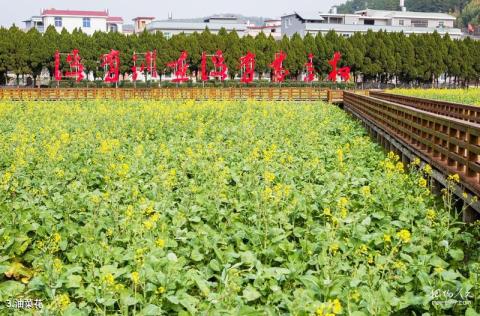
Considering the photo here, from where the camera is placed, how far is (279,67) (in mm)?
57156

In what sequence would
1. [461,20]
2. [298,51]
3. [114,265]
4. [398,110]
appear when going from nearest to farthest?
1. [114,265]
2. [398,110]
3. [298,51]
4. [461,20]

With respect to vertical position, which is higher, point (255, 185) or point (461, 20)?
point (461, 20)

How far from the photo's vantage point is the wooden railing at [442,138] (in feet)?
26.4

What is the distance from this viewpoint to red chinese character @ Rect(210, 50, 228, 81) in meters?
57.1

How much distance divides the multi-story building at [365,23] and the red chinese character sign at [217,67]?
19.5 m

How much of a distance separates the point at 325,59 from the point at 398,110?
4747 cm

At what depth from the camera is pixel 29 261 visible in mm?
6641

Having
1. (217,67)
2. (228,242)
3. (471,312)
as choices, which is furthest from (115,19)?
(471,312)

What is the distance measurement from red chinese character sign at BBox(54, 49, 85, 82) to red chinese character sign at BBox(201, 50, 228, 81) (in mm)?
11128

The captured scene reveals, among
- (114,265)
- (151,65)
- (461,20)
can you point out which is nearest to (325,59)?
(151,65)

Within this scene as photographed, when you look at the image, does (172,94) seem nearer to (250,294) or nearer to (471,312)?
(250,294)

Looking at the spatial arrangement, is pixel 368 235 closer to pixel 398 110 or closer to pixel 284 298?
pixel 284 298

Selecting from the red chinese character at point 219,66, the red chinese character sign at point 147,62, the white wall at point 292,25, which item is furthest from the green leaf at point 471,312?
the white wall at point 292,25

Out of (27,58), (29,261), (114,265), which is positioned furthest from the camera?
(27,58)
